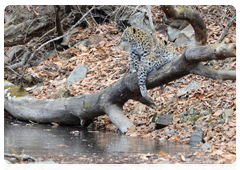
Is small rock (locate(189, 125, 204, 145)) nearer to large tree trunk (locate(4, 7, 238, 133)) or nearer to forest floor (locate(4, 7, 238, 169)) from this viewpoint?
forest floor (locate(4, 7, 238, 169))

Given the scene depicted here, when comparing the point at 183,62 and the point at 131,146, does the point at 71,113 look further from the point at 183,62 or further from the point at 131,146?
the point at 183,62

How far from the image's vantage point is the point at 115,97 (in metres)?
8.95

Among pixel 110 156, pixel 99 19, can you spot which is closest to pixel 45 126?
pixel 110 156

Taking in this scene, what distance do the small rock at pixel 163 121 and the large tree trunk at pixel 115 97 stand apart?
0.66 m

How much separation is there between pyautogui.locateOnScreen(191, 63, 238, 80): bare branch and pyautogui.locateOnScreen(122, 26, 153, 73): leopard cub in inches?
92.6

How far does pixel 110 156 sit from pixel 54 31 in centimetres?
1060

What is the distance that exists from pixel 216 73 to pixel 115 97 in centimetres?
349

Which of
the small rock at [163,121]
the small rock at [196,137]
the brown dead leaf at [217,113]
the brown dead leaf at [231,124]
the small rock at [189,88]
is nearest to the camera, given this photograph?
the small rock at [196,137]

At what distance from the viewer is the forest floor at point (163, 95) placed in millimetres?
6140

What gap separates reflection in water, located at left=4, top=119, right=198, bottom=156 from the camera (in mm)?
6387

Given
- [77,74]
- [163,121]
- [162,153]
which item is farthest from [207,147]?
[77,74]

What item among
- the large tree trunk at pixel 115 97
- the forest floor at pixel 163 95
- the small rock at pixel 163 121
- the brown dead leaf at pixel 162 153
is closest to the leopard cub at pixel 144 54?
the large tree trunk at pixel 115 97

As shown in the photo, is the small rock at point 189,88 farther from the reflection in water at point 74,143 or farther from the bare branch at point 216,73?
the bare branch at point 216,73

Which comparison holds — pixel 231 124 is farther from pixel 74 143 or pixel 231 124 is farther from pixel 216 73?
pixel 74 143
